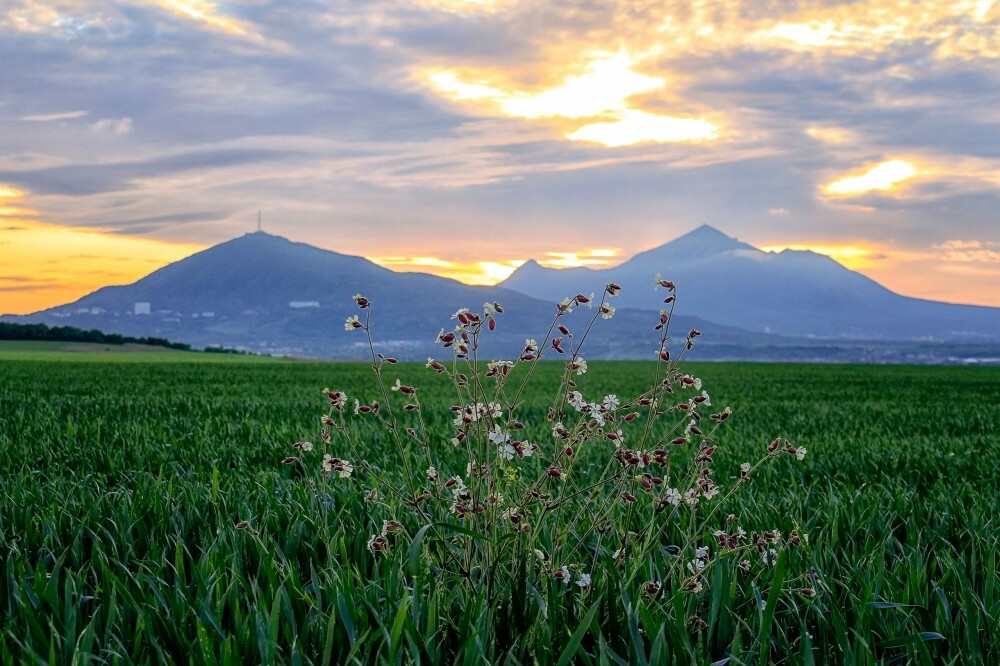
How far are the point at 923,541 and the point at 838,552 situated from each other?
23.4 inches

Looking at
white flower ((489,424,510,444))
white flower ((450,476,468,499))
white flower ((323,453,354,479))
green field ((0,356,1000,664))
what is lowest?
green field ((0,356,1000,664))

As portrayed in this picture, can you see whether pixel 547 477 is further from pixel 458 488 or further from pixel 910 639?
pixel 910 639

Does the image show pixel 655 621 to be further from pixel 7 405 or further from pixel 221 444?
pixel 7 405

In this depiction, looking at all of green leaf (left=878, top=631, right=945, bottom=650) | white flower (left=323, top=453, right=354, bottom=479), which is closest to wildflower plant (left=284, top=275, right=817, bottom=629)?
white flower (left=323, top=453, right=354, bottom=479)

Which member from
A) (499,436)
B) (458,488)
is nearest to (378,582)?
(458,488)

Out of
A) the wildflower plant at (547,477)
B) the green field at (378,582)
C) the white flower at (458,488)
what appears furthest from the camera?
the white flower at (458,488)


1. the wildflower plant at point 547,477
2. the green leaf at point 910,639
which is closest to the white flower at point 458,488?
the wildflower plant at point 547,477

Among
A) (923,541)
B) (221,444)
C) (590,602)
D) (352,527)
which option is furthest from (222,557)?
(221,444)

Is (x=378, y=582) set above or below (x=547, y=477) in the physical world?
below

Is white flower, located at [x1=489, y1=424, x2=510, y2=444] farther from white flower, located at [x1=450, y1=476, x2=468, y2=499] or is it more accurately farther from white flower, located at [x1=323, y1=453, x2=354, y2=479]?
white flower, located at [x1=323, y1=453, x2=354, y2=479]

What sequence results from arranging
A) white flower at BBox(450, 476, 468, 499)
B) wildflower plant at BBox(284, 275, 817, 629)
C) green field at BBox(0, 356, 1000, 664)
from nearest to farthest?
green field at BBox(0, 356, 1000, 664)
wildflower plant at BBox(284, 275, 817, 629)
white flower at BBox(450, 476, 468, 499)

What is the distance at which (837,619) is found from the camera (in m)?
2.50

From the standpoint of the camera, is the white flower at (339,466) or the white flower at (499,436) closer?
the white flower at (499,436)

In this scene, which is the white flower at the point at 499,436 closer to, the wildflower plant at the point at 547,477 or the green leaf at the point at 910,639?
the wildflower plant at the point at 547,477
